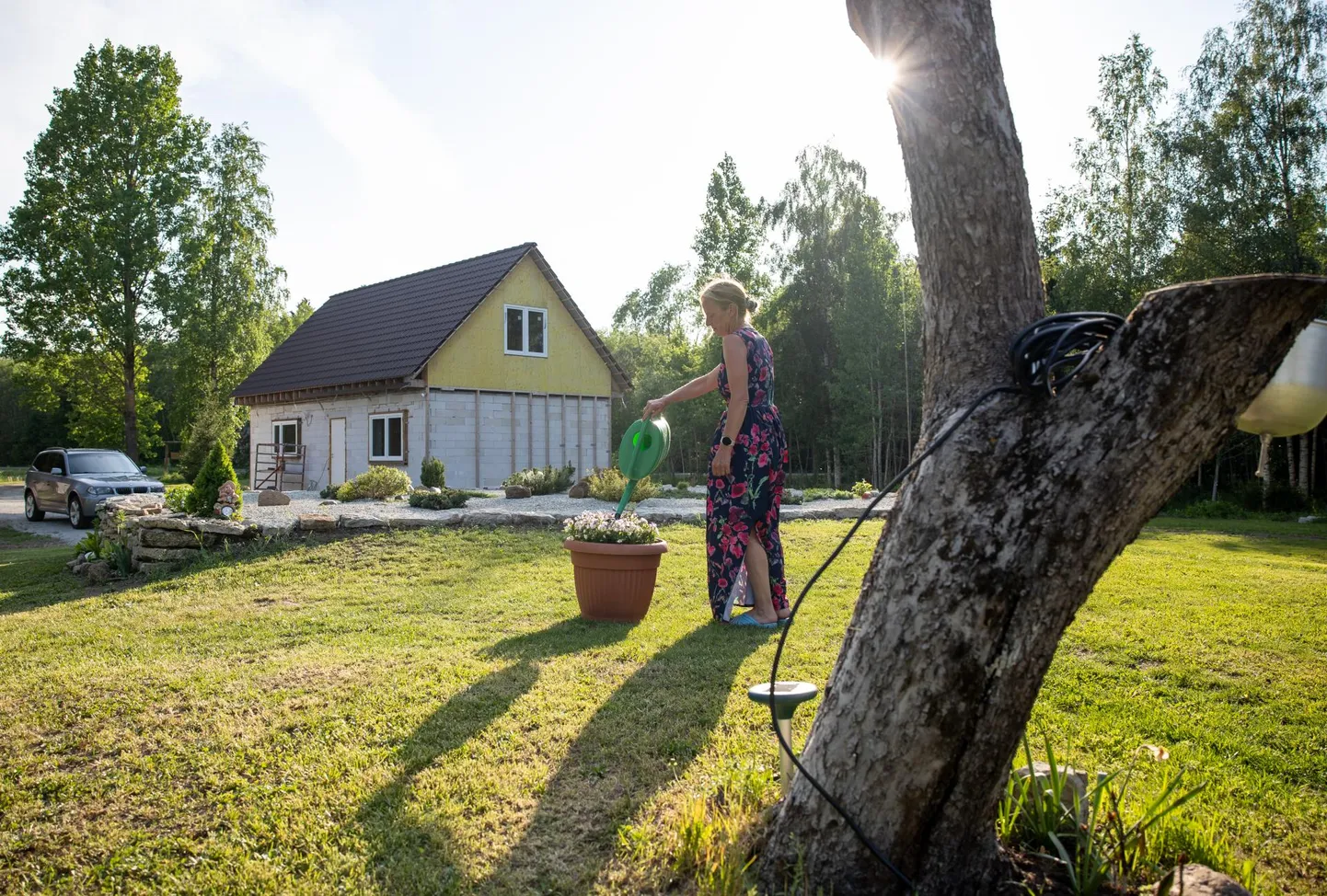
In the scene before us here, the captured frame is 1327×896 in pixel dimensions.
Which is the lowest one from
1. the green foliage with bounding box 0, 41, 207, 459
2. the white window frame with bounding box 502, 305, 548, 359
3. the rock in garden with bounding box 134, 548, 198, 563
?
the rock in garden with bounding box 134, 548, 198, 563

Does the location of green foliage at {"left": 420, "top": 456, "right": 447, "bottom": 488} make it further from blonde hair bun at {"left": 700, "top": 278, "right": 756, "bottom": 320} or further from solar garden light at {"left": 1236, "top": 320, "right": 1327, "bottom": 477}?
solar garden light at {"left": 1236, "top": 320, "right": 1327, "bottom": 477}

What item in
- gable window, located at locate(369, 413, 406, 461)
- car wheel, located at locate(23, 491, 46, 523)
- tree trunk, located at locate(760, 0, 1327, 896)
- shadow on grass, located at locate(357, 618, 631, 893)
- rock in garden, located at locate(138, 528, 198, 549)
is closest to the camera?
tree trunk, located at locate(760, 0, 1327, 896)

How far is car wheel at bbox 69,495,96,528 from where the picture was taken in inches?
591

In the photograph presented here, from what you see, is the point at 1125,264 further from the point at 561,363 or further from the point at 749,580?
the point at 749,580

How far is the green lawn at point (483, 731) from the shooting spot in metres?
2.45

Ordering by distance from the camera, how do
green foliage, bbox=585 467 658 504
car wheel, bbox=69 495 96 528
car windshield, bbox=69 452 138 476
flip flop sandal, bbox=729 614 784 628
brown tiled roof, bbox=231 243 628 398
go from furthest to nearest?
brown tiled roof, bbox=231 243 628 398 < car windshield, bbox=69 452 138 476 < car wheel, bbox=69 495 96 528 < green foliage, bbox=585 467 658 504 < flip flop sandal, bbox=729 614 784 628

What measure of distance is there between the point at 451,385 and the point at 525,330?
2642mm

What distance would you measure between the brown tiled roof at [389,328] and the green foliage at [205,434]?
1862 mm

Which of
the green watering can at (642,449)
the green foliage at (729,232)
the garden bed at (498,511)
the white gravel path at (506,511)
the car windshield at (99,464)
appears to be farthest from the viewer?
the green foliage at (729,232)

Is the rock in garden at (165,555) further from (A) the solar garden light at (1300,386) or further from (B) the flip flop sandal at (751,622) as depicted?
(A) the solar garden light at (1300,386)

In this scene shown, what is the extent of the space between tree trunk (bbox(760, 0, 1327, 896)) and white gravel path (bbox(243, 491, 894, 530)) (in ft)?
24.5

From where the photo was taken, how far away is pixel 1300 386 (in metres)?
1.87

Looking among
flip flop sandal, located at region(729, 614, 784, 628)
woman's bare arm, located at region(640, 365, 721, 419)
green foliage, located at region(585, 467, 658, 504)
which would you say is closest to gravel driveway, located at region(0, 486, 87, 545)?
green foliage, located at region(585, 467, 658, 504)

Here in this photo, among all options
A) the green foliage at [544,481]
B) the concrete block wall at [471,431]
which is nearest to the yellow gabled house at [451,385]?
the concrete block wall at [471,431]
